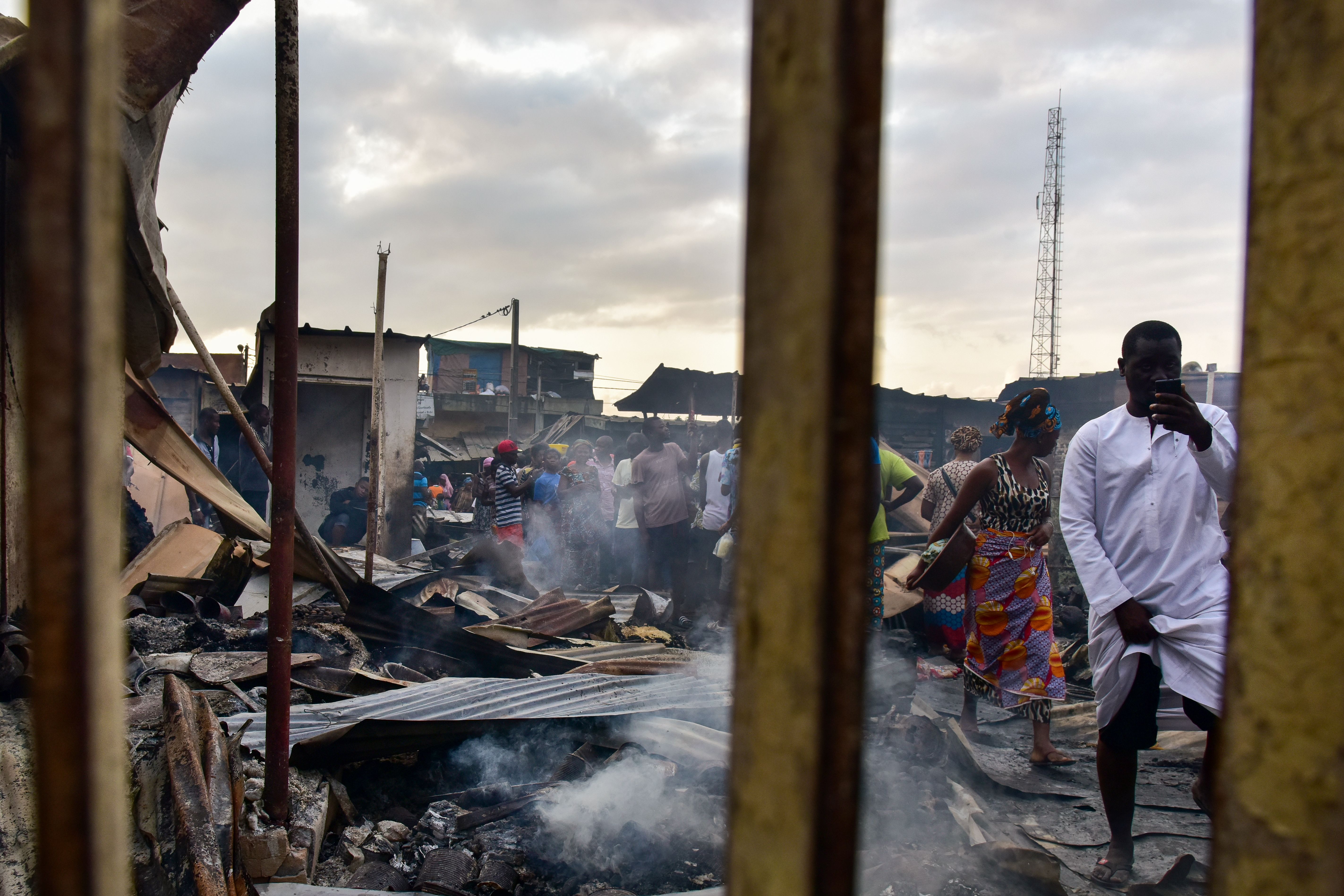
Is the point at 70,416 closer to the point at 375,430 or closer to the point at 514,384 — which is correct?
the point at 375,430

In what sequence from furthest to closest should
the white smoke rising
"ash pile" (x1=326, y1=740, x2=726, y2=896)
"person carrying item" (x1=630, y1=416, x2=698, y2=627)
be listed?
1. "person carrying item" (x1=630, y1=416, x2=698, y2=627)
2. the white smoke rising
3. "ash pile" (x1=326, y1=740, x2=726, y2=896)

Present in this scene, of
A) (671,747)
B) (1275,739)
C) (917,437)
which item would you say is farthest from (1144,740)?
(917,437)

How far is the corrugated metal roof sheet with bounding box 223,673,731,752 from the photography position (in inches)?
129

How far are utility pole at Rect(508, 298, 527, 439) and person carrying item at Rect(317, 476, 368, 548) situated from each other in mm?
8822

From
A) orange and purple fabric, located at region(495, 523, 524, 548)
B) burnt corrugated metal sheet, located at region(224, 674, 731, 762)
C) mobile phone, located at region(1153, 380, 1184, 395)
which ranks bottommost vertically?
burnt corrugated metal sheet, located at region(224, 674, 731, 762)

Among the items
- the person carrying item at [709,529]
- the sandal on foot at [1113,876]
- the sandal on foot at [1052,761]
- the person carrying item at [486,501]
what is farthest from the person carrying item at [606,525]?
the sandal on foot at [1113,876]

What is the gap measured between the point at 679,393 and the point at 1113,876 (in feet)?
50.6

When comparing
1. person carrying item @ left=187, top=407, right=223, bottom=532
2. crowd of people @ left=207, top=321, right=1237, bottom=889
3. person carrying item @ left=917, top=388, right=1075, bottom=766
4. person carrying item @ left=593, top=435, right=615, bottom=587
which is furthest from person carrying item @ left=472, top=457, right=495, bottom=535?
person carrying item @ left=917, top=388, right=1075, bottom=766

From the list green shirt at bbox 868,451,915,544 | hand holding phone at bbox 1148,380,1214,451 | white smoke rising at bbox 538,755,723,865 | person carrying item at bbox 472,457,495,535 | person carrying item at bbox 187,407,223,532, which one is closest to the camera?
hand holding phone at bbox 1148,380,1214,451

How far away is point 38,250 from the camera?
0.47 metres

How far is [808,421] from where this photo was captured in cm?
50

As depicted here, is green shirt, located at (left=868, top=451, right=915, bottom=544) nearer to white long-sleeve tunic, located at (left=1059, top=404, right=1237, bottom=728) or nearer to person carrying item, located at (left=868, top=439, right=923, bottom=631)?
person carrying item, located at (left=868, top=439, right=923, bottom=631)

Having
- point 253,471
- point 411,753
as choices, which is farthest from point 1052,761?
point 253,471

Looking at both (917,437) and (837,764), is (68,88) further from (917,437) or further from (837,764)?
(917,437)
